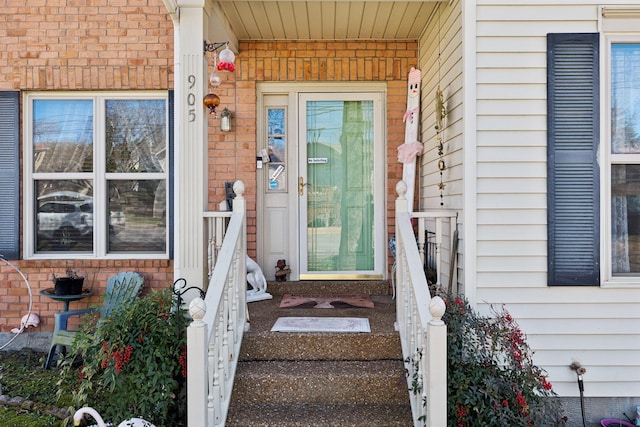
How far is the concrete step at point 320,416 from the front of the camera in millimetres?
2734

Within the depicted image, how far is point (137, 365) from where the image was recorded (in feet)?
9.03

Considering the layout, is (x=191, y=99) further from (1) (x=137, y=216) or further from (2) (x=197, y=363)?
(1) (x=137, y=216)

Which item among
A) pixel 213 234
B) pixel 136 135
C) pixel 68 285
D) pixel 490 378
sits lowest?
pixel 490 378

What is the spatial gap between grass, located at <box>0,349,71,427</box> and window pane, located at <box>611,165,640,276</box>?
12.5ft

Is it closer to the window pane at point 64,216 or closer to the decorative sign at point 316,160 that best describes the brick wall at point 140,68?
the window pane at point 64,216

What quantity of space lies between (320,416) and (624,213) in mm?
2441

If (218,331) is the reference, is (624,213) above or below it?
above

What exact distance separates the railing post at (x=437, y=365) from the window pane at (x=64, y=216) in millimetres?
3704

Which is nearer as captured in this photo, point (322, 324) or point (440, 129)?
point (322, 324)

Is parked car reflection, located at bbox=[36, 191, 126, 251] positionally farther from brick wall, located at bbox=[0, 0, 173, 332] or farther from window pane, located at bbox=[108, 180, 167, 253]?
brick wall, located at bbox=[0, 0, 173, 332]

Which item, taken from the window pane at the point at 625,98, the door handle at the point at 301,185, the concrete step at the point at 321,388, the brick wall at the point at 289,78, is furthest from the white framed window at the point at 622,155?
the door handle at the point at 301,185

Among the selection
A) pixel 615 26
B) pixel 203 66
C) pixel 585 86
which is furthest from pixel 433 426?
pixel 615 26

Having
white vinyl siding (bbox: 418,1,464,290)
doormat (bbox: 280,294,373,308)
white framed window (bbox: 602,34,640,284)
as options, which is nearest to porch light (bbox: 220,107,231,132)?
doormat (bbox: 280,294,373,308)

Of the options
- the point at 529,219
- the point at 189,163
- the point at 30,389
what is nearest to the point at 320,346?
the point at 189,163
